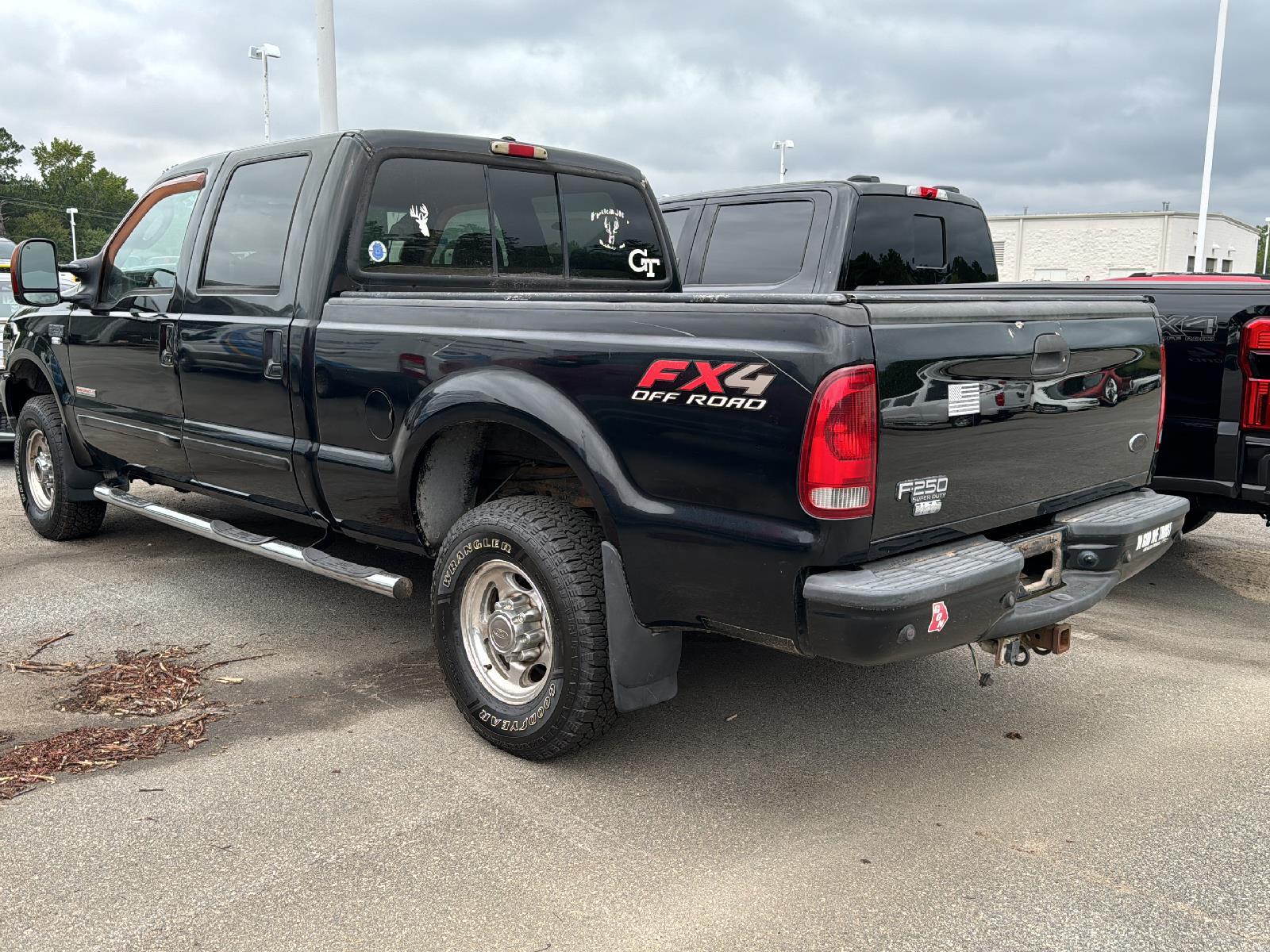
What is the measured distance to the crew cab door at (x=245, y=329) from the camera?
4.40 meters

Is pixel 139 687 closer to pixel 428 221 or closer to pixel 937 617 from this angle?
pixel 428 221

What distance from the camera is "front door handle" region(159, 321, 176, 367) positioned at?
4.96 metres

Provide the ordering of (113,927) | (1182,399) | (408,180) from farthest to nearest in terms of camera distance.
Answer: (1182,399) → (408,180) → (113,927)

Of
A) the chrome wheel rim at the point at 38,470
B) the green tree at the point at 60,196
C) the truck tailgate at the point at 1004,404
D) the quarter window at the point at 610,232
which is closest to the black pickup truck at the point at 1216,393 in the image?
the truck tailgate at the point at 1004,404

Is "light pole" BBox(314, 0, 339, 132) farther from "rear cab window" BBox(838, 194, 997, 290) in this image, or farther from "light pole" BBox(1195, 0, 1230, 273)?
"light pole" BBox(1195, 0, 1230, 273)

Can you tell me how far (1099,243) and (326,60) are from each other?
42.6 metres

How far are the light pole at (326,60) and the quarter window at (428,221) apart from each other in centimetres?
662

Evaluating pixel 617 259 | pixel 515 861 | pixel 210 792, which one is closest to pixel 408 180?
pixel 617 259

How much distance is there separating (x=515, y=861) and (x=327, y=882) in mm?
485

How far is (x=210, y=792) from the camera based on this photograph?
131 inches

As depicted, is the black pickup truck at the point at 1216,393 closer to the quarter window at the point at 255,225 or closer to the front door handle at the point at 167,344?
the quarter window at the point at 255,225

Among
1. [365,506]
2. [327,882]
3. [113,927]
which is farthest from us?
[365,506]

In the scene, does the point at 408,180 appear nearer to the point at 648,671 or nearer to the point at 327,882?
the point at 648,671

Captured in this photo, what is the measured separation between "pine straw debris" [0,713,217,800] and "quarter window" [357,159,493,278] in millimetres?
1853
